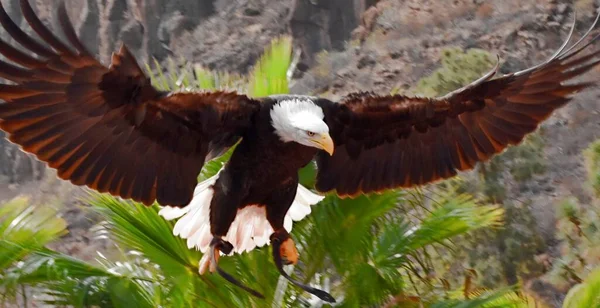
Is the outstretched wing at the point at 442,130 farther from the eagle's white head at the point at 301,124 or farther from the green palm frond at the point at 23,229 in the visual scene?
the green palm frond at the point at 23,229

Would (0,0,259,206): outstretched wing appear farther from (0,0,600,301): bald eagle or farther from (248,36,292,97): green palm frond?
(248,36,292,97): green palm frond

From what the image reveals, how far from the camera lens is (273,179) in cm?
376

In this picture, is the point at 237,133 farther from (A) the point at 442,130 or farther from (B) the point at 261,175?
(A) the point at 442,130

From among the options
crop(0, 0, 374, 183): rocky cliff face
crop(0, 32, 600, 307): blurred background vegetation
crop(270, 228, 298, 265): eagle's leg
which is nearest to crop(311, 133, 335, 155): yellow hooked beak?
crop(270, 228, 298, 265): eagle's leg

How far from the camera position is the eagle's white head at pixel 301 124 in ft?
11.1

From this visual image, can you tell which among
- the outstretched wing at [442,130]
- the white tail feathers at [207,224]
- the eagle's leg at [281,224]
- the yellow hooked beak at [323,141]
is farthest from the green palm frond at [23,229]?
the yellow hooked beak at [323,141]

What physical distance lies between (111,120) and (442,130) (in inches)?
65.3

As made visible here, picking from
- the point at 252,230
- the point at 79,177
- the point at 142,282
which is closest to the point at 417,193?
the point at 252,230

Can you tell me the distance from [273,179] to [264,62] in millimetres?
1040

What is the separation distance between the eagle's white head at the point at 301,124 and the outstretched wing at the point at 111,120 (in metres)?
0.15

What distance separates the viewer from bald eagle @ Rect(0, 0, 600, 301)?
326 centimetres

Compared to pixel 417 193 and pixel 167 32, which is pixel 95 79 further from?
pixel 167 32

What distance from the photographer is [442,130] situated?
4.30 meters

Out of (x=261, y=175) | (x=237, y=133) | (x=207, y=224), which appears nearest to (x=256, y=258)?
(x=207, y=224)
